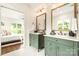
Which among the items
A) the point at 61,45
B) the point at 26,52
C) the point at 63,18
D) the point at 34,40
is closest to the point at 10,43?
the point at 26,52

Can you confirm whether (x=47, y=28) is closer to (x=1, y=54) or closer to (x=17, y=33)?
(x=17, y=33)

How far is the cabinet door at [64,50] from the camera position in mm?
1899

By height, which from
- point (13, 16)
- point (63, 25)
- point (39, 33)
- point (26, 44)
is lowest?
point (26, 44)

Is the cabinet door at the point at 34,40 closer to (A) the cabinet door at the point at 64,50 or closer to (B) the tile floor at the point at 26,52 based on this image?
(B) the tile floor at the point at 26,52

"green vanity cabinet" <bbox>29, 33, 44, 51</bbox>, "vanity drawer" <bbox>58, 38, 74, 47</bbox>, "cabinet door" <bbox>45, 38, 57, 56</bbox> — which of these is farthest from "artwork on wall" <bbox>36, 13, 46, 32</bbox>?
"vanity drawer" <bbox>58, 38, 74, 47</bbox>

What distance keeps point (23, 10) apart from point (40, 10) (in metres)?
0.31

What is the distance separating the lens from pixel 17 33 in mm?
2137

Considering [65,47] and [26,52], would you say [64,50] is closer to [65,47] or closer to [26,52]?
[65,47]

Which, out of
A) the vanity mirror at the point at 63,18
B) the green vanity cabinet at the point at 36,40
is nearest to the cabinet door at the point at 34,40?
the green vanity cabinet at the point at 36,40

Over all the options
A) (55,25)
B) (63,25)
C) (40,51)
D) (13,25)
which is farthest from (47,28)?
(13,25)

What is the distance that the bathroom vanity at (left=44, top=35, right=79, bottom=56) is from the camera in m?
1.82

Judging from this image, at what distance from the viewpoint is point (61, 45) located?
2039 millimetres

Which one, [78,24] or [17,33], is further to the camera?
[17,33]

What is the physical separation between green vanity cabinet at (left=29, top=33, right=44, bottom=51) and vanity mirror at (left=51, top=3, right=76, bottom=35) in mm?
307
